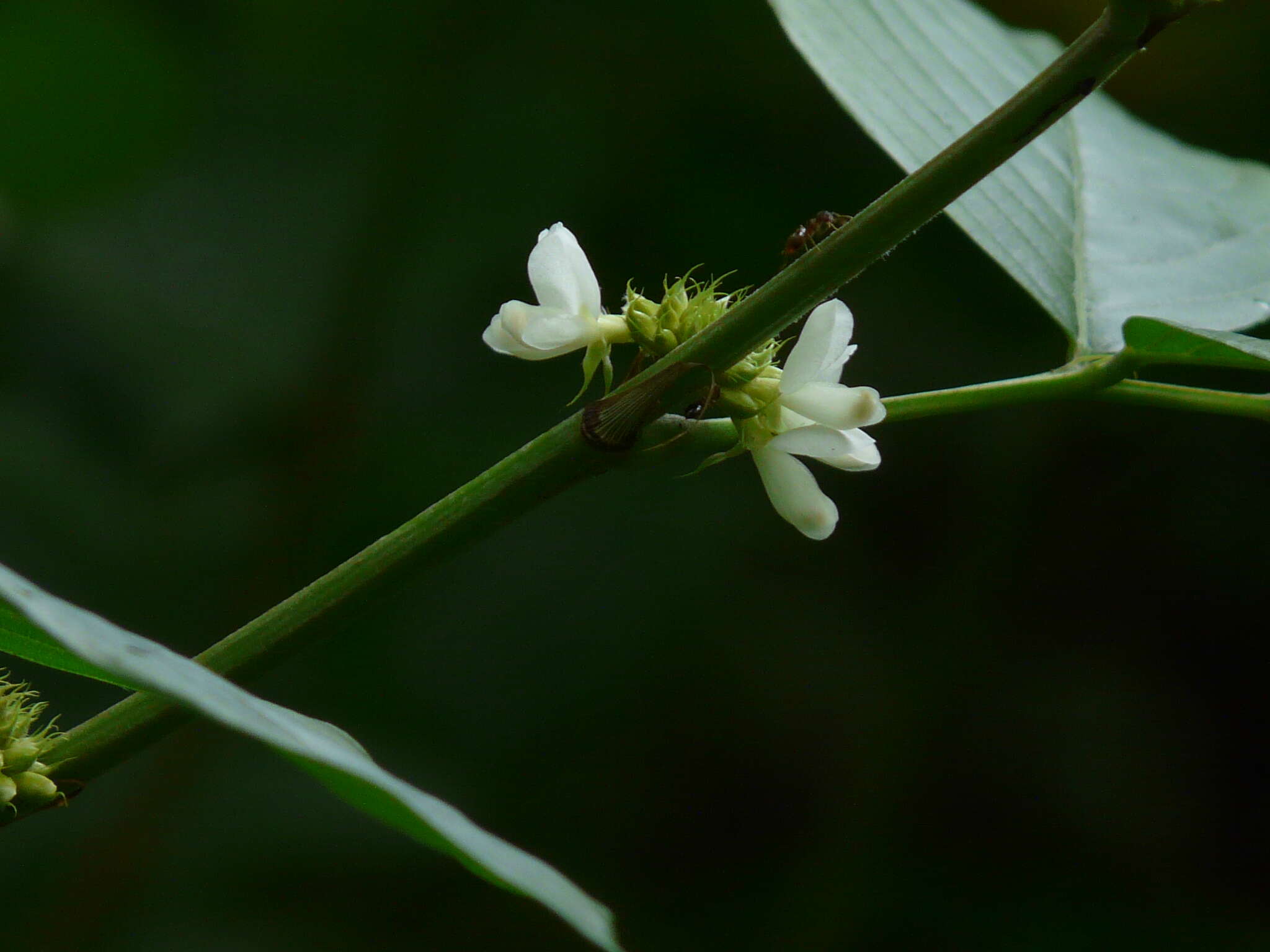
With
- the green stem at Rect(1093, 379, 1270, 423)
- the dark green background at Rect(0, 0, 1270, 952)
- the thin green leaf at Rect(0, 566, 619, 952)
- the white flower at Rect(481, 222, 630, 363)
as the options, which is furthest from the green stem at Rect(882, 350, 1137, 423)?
the dark green background at Rect(0, 0, 1270, 952)

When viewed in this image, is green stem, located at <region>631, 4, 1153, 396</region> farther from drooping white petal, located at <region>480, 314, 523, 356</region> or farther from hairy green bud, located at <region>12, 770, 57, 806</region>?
hairy green bud, located at <region>12, 770, 57, 806</region>

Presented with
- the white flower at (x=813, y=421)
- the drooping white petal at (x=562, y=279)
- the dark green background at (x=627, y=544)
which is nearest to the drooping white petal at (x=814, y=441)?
the white flower at (x=813, y=421)

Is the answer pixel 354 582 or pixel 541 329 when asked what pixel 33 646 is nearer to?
pixel 354 582

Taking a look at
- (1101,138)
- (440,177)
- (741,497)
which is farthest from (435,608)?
(1101,138)

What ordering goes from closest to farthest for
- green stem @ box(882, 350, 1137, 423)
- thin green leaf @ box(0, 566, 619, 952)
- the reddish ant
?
thin green leaf @ box(0, 566, 619, 952) < green stem @ box(882, 350, 1137, 423) < the reddish ant

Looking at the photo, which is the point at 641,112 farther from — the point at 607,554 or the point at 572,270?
the point at 572,270

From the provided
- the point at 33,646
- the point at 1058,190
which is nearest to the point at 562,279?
the point at 33,646
